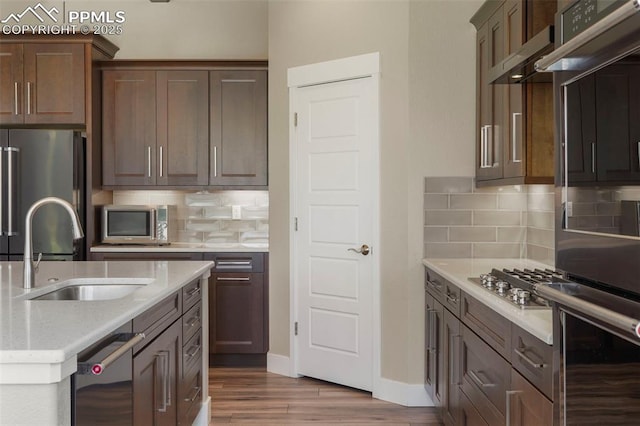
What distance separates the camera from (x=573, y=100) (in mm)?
1468

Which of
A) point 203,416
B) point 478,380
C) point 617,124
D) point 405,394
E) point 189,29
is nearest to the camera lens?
point 617,124

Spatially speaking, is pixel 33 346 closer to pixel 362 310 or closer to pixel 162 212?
pixel 362 310

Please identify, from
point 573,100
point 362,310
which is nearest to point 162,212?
point 362,310

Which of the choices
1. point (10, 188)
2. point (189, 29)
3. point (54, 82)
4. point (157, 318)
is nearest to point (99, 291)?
point (157, 318)

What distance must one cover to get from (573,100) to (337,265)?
2.71 metres

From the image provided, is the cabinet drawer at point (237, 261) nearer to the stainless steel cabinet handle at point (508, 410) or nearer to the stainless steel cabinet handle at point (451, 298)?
the stainless steel cabinet handle at point (451, 298)

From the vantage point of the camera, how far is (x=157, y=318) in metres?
2.28

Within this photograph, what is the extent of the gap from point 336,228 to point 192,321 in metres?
1.40

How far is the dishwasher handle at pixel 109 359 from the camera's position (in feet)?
4.91

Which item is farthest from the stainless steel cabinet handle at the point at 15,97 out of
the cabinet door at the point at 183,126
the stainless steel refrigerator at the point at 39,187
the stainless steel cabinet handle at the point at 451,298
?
the stainless steel cabinet handle at the point at 451,298

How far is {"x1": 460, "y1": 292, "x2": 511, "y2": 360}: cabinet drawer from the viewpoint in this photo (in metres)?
2.04

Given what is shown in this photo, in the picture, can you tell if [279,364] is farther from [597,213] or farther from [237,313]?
[597,213]

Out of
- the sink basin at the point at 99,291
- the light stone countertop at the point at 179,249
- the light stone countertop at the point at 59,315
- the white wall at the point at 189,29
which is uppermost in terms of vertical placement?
the white wall at the point at 189,29

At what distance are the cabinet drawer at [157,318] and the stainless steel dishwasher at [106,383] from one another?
0.10 m
